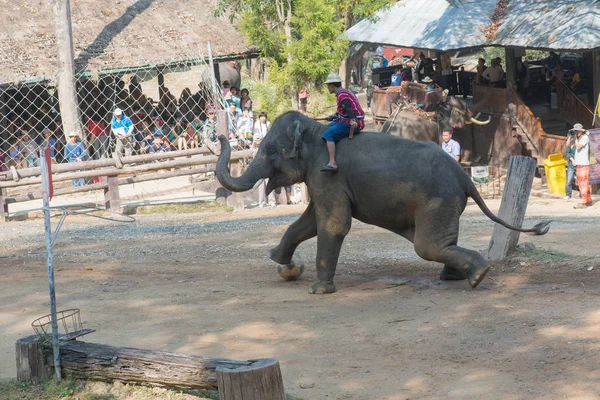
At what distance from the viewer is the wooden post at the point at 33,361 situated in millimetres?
7535

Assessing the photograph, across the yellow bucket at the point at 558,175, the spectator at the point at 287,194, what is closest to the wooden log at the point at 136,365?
the spectator at the point at 287,194

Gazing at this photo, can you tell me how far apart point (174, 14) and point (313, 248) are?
560 inches

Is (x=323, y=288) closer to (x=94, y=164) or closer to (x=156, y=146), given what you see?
(x=94, y=164)

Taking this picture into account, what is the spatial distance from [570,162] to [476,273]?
11.3 m

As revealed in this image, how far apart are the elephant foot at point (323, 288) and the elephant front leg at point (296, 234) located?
710 mm

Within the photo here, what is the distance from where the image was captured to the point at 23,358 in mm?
7594

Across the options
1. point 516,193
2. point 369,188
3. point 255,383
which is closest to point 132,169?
point 369,188

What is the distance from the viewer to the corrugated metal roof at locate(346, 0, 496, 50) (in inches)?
988

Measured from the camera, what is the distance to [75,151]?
2175cm

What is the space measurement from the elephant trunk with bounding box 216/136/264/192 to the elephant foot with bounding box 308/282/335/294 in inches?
51.9

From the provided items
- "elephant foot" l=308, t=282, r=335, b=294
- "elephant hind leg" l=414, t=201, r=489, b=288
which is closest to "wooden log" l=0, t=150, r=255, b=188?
"elephant foot" l=308, t=282, r=335, b=294

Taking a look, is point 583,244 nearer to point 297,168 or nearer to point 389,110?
point 297,168

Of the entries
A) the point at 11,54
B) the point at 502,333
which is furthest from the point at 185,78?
the point at 502,333

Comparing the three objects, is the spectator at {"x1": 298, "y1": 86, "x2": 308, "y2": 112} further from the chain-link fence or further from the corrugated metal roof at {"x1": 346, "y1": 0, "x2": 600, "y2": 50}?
the corrugated metal roof at {"x1": 346, "y1": 0, "x2": 600, "y2": 50}
